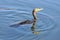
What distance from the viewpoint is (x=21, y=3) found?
327 inches

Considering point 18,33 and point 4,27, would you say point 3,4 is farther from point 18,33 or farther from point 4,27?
point 18,33

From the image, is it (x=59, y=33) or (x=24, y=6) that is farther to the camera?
(x=24, y=6)

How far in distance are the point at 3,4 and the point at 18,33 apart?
6.92 feet

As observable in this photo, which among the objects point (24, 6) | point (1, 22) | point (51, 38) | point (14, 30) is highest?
point (24, 6)

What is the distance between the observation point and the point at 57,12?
7777mm

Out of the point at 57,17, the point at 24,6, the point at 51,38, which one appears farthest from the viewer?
the point at 24,6

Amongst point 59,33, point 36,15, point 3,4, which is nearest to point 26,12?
point 36,15

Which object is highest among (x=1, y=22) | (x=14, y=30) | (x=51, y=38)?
(x=1, y=22)

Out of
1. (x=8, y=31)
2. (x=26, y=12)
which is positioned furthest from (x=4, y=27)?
(x=26, y=12)

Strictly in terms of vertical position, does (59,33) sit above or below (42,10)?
below

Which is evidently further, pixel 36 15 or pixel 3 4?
pixel 3 4

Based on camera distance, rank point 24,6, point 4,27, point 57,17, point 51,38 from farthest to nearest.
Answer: point 24,6
point 57,17
point 4,27
point 51,38

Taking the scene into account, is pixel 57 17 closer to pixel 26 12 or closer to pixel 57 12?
pixel 57 12

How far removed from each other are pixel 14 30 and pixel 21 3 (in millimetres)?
1906
